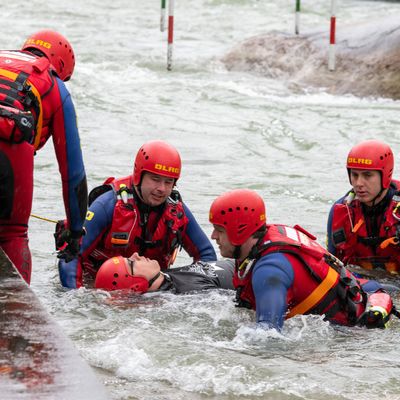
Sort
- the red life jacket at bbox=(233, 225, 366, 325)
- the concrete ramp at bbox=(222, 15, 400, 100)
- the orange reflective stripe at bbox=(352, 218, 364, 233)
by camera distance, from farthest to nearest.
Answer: the concrete ramp at bbox=(222, 15, 400, 100) → the orange reflective stripe at bbox=(352, 218, 364, 233) → the red life jacket at bbox=(233, 225, 366, 325)

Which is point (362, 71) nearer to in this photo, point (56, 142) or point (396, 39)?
point (396, 39)

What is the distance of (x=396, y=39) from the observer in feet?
52.7

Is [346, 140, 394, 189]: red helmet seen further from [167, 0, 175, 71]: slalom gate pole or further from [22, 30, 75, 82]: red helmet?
[167, 0, 175, 71]: slalom gate pole

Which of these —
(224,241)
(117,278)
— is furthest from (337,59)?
(224,241)

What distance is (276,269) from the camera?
18.3 feet

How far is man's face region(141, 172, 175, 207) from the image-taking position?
6.88 meters

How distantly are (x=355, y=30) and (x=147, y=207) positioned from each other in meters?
11.5

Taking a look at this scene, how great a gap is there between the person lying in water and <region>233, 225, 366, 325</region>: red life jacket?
0.93 metres

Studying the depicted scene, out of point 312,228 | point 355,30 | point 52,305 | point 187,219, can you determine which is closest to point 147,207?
point 187,219

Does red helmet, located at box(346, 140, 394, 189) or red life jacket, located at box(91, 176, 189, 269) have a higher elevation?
red helmet, located at box(346, 140, 394, 189)

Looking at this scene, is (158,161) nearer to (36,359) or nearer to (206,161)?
(36,359)

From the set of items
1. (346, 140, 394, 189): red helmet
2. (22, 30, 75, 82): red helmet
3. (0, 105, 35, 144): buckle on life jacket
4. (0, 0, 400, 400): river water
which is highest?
(22, 30, 75, 82): red helmet

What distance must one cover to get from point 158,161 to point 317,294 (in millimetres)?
1614

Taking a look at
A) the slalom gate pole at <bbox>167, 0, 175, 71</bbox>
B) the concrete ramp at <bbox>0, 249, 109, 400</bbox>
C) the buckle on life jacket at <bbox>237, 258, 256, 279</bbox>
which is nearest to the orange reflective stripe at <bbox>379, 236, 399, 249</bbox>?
the buckle on life jacket at <bbox>237, 258, 256, 279</bbox>
